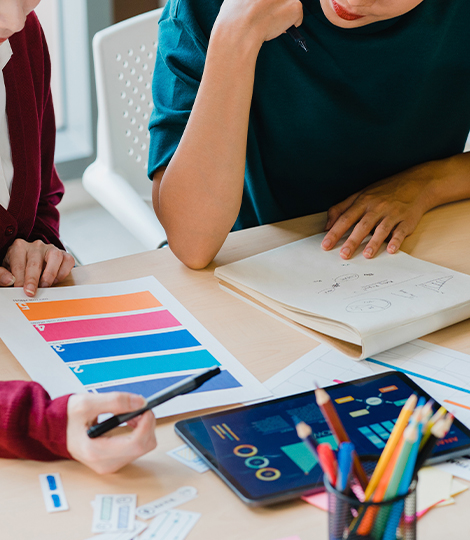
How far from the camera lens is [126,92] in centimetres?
168

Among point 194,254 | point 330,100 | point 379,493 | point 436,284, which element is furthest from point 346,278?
point 379,493

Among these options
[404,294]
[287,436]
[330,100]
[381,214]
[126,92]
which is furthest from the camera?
[126,92]

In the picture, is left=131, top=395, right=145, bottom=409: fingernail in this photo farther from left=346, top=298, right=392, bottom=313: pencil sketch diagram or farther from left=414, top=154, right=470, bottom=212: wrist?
left=414, top=154, right=470, bottom=212: wrist

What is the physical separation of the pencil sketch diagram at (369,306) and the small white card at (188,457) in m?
0.31

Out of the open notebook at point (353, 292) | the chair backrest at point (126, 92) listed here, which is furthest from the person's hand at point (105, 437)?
the chair backrest at point (126, 92)

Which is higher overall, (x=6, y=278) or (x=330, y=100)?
(x=330, y=100)

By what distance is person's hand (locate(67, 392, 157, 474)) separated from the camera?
58 cm

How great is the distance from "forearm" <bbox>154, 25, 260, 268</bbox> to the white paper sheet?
302 millimetres

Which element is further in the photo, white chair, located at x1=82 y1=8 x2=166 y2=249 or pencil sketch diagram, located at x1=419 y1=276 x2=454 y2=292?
white chair, located at x1=82 y1=8 x2=166 y2=249

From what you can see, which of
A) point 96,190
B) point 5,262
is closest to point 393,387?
point 5,262

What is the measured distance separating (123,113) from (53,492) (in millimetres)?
1249

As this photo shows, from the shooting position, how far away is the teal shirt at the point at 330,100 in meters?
1.14

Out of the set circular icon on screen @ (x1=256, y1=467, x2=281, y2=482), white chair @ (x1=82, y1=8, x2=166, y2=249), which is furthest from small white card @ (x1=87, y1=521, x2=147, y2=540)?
white chair @ (x1=82, y1=8, x2=166, y2=249)

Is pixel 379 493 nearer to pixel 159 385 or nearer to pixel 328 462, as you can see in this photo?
pixel 328 462
